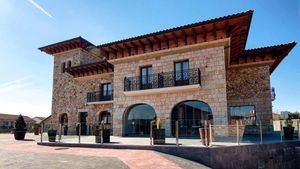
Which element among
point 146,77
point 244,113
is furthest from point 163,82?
point 244,113

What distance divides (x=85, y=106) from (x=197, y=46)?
1262 cm

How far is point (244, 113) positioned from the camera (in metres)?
15.7

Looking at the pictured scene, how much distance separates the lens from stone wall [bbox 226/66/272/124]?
1509cm

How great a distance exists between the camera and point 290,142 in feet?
33.2

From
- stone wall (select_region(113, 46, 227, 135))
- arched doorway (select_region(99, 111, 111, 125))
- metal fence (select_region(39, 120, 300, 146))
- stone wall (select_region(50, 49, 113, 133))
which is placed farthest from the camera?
stone wall (select_region(50, 49, 113, 133))

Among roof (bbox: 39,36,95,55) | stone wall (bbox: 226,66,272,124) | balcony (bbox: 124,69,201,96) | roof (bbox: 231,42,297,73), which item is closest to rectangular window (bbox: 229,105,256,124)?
stone wall (bbox: 226,66,272,124)

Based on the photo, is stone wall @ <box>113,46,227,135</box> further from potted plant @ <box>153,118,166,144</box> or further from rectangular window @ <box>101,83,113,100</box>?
potted plant @ <box>153,118,166,144</box>

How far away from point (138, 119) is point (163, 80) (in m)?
3.32

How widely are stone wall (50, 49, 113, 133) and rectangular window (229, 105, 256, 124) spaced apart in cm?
1006

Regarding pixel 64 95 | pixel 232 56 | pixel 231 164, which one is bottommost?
pixel 231 164

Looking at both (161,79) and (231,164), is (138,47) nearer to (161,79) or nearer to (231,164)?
(161,79)

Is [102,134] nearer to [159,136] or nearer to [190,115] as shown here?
[159,136]

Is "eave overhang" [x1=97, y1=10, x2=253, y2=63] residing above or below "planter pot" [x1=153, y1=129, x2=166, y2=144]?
above

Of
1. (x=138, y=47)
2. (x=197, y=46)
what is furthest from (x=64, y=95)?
(x=197, y=46)
